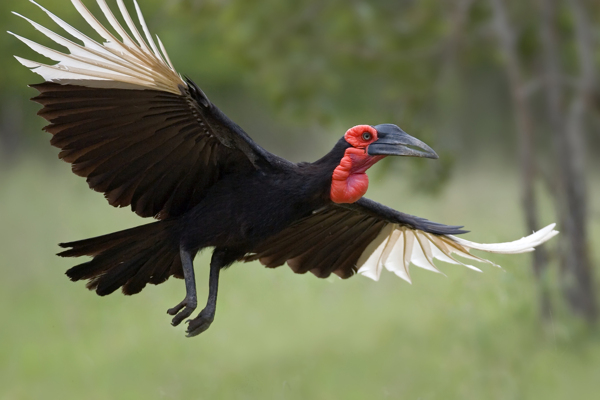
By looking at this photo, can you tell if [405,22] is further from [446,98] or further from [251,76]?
[251,76]

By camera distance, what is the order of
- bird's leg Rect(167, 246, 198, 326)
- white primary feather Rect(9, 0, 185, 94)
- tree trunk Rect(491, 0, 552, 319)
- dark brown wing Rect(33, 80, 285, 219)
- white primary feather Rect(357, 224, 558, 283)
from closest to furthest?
white primary feather Rect(9, 0, 185, 94) < dark brown wing Rect(33, 80, 285, 219) < bird's leg Rect(167, 246, 198, 326) < white primary feather Rect(357, 224, 558, 283) < tree trunk Rect(491, 0, 552, 319)

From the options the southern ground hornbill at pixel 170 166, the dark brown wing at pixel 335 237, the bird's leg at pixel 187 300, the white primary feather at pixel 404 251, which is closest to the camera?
the southern ground hornbill at pixel 170 166

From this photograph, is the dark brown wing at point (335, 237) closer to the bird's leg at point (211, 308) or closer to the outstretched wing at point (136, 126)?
the bird's leg at point (211, 308)

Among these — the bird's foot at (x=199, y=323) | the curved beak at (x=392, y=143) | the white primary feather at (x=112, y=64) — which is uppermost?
the white primary feather at (x=112, y=64)

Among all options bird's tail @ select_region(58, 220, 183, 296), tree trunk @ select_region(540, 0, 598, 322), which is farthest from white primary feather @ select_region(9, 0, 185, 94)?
tree trunk @ select_region(540, 0, 598, 322)

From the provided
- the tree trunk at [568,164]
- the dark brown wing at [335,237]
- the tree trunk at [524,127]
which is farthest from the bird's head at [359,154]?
the tree trunk at [568,164]

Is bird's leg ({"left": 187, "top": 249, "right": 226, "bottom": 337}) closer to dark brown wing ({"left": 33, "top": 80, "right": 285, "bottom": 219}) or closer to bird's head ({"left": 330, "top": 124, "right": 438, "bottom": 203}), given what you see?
dark brown wing ({"left": 33, "top": 80, "right": 285, "bottom": 219})

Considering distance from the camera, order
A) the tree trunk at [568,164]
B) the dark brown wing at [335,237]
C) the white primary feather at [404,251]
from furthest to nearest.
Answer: the tree trunk at [568,164] < the white primary feather at [404,251] < the dark brown wing at [335,237]

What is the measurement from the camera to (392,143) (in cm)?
360

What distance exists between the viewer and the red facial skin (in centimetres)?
361

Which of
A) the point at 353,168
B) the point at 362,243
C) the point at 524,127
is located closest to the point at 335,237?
the point at 362,243

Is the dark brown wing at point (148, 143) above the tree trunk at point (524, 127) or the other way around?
the other way around

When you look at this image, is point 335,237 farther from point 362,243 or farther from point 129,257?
point 129,257

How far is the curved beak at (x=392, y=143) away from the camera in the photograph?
3506 mm
